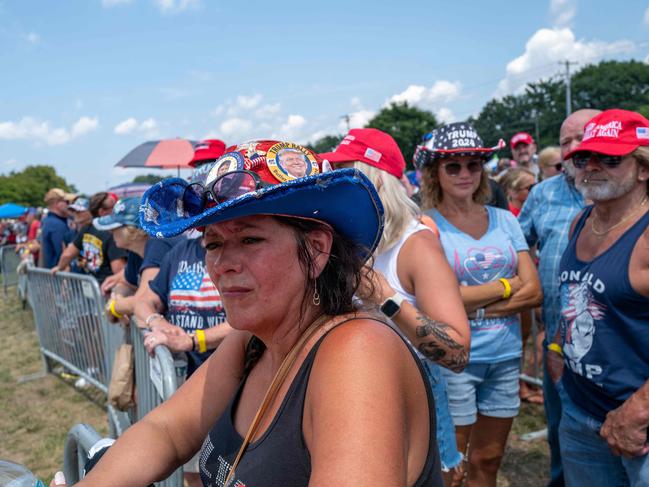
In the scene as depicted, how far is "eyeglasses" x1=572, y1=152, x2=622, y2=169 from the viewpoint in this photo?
2.42m

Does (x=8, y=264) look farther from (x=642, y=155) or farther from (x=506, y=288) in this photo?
(x=642, y=155)

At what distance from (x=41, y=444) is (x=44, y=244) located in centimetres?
444

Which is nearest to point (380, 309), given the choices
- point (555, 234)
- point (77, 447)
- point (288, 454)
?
point (288, 454)

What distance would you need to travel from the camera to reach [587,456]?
243cm

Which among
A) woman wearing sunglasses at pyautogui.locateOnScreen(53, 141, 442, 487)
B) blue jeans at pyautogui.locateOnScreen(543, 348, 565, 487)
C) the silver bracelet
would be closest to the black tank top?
woman wearing sunglasses at pyautogui.locateOnScreen(53, 141, 442, 487)

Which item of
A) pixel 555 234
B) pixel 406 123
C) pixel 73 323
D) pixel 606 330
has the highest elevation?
pixel 406 123

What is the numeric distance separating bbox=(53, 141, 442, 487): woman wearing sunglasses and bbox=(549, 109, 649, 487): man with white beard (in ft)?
4.01

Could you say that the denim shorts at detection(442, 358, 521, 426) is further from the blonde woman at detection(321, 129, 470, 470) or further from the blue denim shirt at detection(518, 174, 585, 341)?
the blue denim shirt at detection(518, 174, 585, 341)

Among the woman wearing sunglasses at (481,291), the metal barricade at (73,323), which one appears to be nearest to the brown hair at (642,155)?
the woman wearing sunglasses at (481,291)

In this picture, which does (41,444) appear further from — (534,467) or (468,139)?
(468,139)

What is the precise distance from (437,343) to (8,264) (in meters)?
14.2

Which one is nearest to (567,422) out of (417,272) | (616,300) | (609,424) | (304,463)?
(609,424)

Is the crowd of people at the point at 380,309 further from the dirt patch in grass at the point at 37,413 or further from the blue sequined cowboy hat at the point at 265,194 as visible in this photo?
the dirt patch in grass at the point at 37,413

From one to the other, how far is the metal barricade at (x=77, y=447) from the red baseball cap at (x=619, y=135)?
7.99 feet
